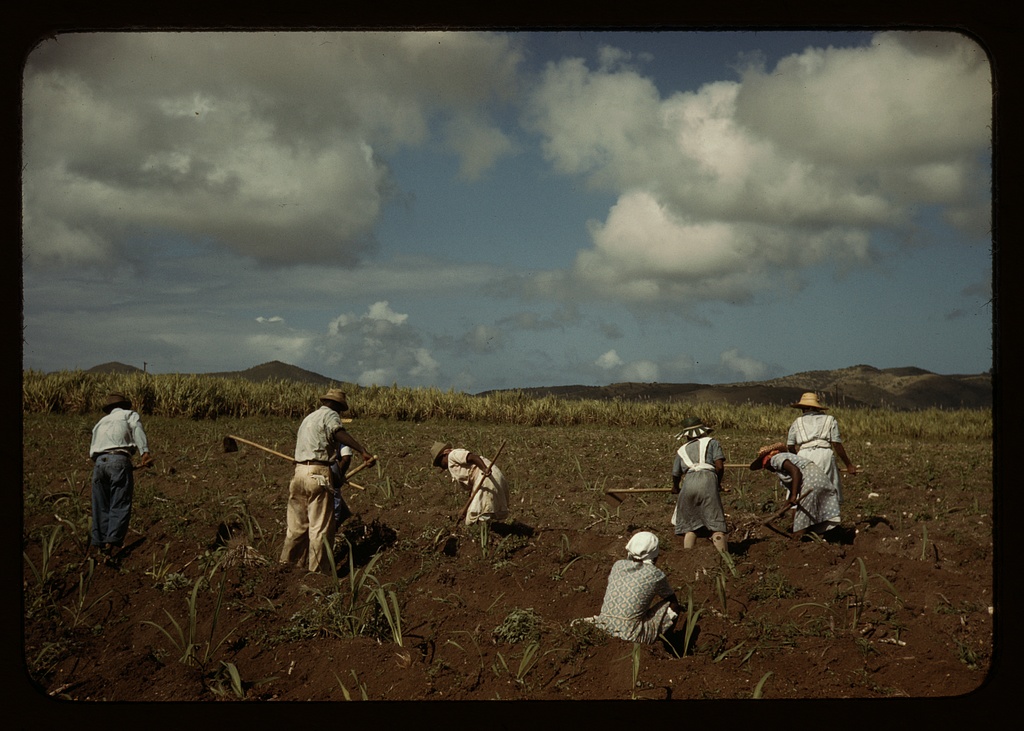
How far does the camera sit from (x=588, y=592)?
6.66 meters

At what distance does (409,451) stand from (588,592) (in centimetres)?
695

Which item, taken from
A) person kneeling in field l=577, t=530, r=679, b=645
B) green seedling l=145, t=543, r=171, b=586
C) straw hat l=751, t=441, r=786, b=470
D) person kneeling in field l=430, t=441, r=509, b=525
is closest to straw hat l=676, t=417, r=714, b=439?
straw hat l=751, t=441, r=786, b=470

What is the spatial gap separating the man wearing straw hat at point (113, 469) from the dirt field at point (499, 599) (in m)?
0.47

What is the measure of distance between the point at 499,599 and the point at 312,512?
2.03 m

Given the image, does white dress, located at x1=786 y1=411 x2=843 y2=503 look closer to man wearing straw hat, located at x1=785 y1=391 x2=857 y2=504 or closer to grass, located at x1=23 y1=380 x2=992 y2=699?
man wearing straw hat, located at x1=785 y1=391 x2=857 y2=504

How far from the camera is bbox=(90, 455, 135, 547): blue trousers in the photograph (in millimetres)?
7410

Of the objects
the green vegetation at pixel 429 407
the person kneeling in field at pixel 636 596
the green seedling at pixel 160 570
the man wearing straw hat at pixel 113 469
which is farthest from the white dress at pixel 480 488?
the green vegetation at pixel 429 407

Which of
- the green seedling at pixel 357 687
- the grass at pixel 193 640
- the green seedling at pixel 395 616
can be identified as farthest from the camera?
the green seedling at pixel 395 616

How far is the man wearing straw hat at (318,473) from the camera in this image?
7051 millimetres

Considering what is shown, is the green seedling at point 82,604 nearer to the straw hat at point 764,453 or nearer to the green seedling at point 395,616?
the green seedling at point 395,616

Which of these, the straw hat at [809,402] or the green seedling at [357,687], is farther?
the straw hat at [809,402]

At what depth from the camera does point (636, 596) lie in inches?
211


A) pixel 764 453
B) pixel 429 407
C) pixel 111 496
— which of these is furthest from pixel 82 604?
pixel 429 407
